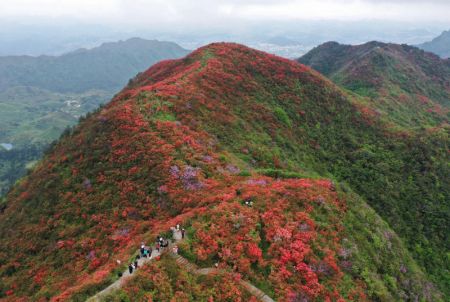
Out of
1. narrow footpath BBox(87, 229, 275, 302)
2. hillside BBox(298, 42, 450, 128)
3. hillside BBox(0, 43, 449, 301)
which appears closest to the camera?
narrow footpath BBox(87, 229, 275, 302)

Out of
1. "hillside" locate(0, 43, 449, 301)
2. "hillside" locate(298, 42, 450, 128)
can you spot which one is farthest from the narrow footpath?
"hillside" locate(298, 42, 450, 128)

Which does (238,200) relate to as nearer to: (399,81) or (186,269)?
(186,269)

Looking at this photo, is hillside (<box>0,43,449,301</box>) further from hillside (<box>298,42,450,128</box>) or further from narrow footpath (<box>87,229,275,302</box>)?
hillside (<box>298,42,450,128</box>)

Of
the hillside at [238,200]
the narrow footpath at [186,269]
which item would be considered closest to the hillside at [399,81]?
the hillside at [238,200]

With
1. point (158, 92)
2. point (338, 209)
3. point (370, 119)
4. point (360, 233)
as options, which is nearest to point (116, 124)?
point (158, 92)

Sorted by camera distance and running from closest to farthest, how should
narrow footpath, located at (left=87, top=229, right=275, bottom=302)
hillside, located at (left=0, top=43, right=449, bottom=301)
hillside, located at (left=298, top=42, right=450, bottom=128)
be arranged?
narrow footpath, located at (left=87, top=229, right=275, bottom=302) < hillside, located at (left=0, top=43, right=449, bottom=301) < hillside, located at (left=298, top=42, right=450, bottom=128)

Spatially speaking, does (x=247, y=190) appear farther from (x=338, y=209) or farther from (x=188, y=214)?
(x=338, y=209)

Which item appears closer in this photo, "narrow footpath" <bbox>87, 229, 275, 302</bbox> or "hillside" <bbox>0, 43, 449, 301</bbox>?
"narrow footpath" <bbox>87, 229, 275, 302</bbox>
